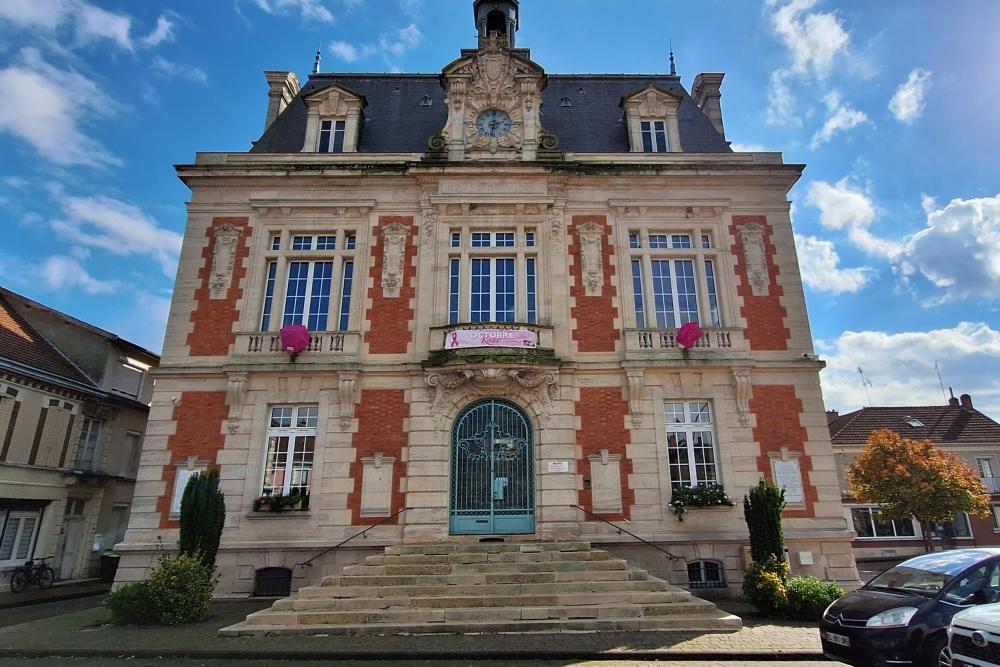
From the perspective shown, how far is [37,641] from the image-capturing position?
930cm

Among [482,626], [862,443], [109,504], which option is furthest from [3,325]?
[862,443]

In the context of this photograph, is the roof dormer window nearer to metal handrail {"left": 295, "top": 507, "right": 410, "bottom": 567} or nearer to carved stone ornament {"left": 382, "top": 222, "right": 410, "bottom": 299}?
carved stone ornament {"left": 382, "top": 222, "right": 410, "bottom": 299}

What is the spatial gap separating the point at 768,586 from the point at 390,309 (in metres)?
10.6

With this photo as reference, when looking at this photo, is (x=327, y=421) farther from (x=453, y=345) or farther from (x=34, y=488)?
(x=34, y=488)

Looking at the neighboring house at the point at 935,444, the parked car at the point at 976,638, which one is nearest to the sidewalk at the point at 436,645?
the parked car at the point at 976,638

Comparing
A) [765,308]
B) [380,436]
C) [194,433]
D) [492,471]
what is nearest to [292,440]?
[380,436]

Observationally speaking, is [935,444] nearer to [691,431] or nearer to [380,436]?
[691,431]

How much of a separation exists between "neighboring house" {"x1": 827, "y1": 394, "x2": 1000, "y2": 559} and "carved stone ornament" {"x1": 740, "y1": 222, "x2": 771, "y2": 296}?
19797 mm

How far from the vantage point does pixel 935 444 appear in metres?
31.4

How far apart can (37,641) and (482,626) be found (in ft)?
24.3

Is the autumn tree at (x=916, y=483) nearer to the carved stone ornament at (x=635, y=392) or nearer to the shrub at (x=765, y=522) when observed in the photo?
the shrub at (x=765, y=522)

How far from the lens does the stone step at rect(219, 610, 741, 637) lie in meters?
9.29

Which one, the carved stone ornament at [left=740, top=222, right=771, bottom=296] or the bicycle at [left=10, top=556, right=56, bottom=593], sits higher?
the carved stone ornament at [left=740, top=222, right=771, bottom=296]

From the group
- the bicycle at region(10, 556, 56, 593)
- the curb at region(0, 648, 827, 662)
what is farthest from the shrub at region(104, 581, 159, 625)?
the bicycle at region(10, 556, 56, 593)
